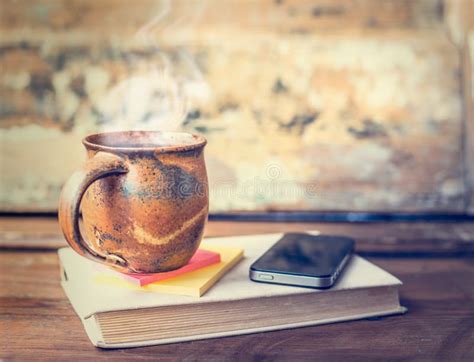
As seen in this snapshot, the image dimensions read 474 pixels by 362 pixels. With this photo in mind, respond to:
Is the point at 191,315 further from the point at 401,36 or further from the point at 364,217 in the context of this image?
the point at 401,36

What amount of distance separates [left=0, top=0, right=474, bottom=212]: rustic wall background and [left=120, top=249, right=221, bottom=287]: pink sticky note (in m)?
0.28

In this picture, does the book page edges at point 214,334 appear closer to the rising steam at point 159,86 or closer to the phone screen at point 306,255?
the phone screen at point 306,255

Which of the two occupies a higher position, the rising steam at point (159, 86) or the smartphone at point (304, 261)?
the rising steam at point (159, 86)

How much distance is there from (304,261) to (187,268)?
0.43 feet

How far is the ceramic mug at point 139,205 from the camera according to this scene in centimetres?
58

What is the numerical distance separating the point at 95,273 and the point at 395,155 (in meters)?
→ 0.51

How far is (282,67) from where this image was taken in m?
0.95

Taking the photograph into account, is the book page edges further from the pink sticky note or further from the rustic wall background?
the rustic wall background

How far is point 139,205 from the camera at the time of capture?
592 millimetres

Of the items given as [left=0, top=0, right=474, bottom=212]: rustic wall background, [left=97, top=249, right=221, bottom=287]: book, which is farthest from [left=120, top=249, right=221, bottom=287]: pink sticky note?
[left=0, top=0, right=474, bottom=212]: rustic wall background

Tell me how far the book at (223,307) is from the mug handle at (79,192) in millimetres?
58

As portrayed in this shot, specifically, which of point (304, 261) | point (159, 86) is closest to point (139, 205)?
point (304, 261)

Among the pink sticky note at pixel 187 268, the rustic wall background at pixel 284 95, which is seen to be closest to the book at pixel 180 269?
the pink sticky note at pixel 187 268

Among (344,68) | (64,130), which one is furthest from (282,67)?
(64,130)
